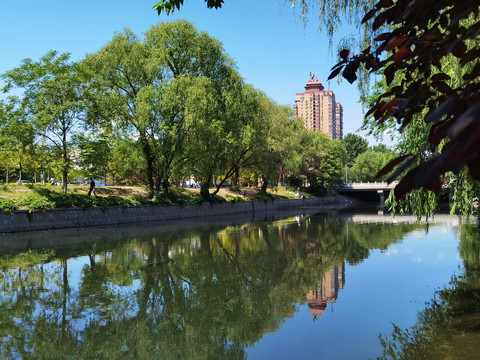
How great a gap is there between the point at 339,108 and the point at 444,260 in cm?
16490

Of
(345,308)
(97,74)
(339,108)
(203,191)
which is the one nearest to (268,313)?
(345,308)

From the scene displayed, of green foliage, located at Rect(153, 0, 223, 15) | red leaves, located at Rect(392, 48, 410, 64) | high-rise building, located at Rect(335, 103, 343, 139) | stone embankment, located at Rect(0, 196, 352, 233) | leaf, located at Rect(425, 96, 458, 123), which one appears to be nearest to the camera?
leaf, located at Rect(425, 96, 458, 123)

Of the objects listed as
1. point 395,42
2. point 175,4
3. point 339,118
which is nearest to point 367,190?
point 175,4

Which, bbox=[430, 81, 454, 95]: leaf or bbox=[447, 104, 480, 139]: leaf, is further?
bbox=[430, 81, 454, 95]: leaf

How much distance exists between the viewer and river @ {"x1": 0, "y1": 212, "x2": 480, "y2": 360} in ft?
19.7

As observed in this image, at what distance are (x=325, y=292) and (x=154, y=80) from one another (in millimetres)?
24482

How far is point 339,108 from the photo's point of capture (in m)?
170

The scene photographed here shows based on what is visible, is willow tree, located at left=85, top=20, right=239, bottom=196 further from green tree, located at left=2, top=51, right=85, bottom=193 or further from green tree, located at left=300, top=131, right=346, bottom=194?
green tree, located at left=300, top=131, right=346, bottom=194

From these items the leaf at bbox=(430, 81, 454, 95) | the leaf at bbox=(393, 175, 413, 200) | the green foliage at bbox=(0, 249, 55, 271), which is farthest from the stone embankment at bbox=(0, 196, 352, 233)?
the leaf at bbox=(393, 175, 413, 200)

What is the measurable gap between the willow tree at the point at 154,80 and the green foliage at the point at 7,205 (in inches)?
332

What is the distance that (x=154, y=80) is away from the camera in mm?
29984

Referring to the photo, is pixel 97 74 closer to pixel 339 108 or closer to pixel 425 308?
pixel 425 308

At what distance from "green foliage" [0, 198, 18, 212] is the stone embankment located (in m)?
0.24

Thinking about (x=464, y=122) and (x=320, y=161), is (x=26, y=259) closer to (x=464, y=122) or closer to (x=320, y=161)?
(x=464, y=122)
